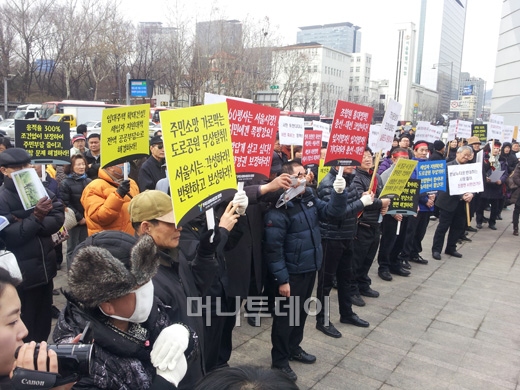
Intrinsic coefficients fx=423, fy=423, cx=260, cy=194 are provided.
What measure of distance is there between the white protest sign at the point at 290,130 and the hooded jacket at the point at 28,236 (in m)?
4.30

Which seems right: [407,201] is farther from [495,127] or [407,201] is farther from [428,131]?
[495,127]

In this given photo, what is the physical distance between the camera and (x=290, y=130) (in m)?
7.37

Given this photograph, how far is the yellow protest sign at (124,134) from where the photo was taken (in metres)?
3.83

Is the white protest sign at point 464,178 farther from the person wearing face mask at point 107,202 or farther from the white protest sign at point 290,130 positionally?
the person wearing face mask at point 107,202

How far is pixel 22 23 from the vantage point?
34.6m

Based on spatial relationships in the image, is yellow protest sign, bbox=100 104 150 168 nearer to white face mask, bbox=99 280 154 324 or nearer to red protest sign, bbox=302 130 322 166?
white face mask, bbox=99 280 154 324

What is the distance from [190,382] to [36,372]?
93 centimetres

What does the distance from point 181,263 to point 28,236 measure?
178 cm

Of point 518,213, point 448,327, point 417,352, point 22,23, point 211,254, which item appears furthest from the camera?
point 22,23

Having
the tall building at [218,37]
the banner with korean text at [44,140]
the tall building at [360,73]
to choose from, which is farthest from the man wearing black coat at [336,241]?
the tall building at [360,73]

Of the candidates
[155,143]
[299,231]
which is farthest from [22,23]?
[299,231]

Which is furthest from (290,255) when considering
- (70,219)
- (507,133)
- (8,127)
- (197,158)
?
(8,127)

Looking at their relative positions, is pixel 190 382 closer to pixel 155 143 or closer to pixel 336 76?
pixel 155 143

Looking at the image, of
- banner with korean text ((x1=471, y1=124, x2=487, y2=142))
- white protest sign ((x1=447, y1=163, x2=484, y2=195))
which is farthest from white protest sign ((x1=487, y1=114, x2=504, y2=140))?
white protest sign ((x1=447, y1=163, x2=484, y2=195))
